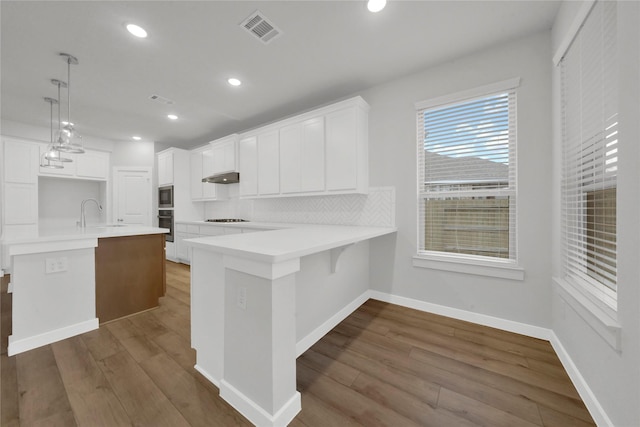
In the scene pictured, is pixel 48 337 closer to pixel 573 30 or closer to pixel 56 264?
pixel 56 264

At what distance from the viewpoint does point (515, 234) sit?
84.4 inches

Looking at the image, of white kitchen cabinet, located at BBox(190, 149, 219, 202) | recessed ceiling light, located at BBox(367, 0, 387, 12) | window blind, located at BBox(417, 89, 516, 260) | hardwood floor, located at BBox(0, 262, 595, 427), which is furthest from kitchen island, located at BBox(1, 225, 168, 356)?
window blind, located at BBox(417, 89, 516, 260)

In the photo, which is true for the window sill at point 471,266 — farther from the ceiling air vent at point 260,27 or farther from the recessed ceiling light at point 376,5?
the ceiling air vent at point 260,27

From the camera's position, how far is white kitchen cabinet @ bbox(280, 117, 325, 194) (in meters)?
3.01

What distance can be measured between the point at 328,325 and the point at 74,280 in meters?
2.27

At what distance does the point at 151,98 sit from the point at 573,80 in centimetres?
438

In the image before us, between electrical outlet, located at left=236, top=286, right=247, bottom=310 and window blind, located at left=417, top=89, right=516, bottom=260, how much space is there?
202 centimetres

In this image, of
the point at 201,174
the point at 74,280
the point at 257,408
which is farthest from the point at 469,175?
the point at 201,174

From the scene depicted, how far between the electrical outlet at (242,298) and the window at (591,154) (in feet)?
5.97

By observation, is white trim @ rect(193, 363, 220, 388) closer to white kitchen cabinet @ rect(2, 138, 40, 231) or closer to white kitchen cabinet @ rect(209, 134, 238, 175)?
white kitchen cabinet @ rect(209, 134, 238, 175)

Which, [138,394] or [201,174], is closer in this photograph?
[138,394]

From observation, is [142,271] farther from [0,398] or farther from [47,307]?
[0,398]

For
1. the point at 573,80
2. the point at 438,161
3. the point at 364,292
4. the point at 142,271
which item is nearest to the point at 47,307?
the point at 142,271

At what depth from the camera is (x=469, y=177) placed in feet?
7.67
